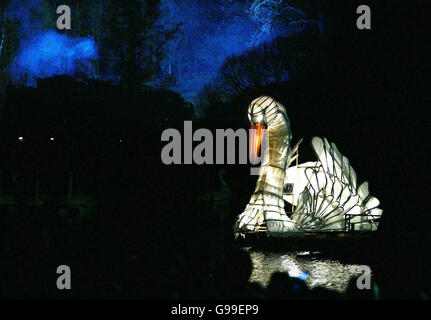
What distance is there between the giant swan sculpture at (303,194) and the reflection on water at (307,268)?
92cm

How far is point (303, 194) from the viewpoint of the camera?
15.3 metres

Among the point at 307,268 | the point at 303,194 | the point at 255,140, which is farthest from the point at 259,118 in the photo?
the point at 307,268

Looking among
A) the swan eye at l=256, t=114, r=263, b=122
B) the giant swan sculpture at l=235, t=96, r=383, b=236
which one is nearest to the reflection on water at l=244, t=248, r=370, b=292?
the giant swan sculpture at l=235, t=96, r=383, b=236

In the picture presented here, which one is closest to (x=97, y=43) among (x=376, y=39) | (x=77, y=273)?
(x=376, y=39)

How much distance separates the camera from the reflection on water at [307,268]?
11.6 m

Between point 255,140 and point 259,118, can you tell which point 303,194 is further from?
point 259,118

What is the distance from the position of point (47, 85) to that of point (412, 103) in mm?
16428

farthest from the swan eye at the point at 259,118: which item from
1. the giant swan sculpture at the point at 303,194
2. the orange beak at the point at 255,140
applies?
the orange beak at the point at 255,140

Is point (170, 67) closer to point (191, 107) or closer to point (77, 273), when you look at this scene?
point (191, 107)

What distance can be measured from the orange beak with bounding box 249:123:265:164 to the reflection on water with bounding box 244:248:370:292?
2598mm

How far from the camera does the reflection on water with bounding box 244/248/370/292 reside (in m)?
11.6

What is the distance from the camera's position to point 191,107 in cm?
2892

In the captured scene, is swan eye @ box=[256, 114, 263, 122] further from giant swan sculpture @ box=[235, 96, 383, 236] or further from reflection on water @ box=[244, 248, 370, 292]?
reflection on water @ box=[244, 248, 370, 292]

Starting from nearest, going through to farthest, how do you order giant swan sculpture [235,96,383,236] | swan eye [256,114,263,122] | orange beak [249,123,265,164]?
1. giant swan sculpture [235,96,383,236]
2. orange beak [249,123,265,164]
3. swan eye [256,114,263,122]
